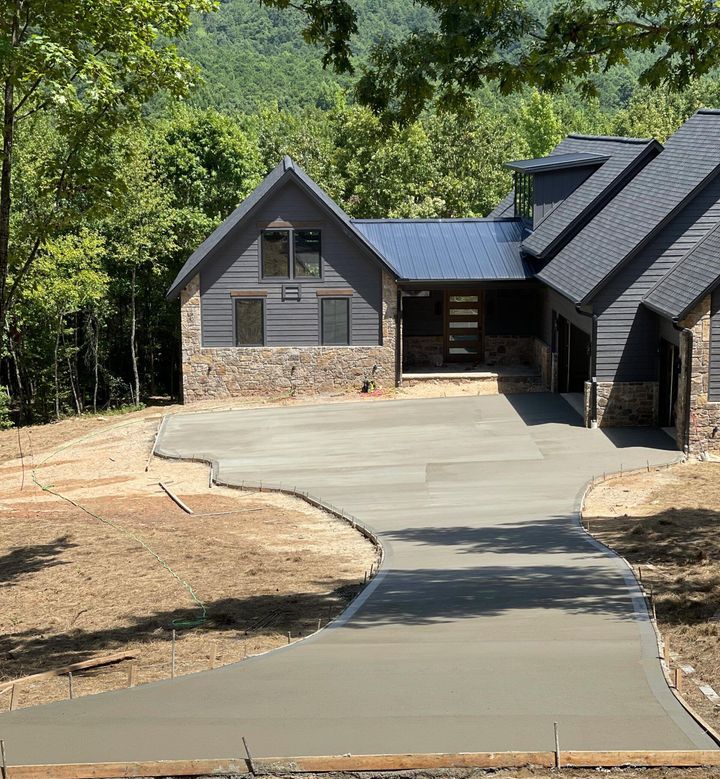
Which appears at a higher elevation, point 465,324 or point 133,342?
point 465,324

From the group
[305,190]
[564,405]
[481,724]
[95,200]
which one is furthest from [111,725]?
[305,190]

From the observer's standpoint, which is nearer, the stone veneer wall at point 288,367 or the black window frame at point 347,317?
the black window frame at point 347,317

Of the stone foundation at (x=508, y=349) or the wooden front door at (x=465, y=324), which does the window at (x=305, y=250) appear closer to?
the wooden front door at (x=465, y=324)

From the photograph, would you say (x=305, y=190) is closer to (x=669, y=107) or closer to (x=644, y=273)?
(x=644, y=273)

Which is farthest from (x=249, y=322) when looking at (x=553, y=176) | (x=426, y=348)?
(x=553, y=176)

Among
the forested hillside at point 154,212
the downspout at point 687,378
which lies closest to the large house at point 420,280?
the downspout at point 687,378

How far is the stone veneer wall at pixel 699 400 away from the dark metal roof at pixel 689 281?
541mm

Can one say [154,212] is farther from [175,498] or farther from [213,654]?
[213,654]

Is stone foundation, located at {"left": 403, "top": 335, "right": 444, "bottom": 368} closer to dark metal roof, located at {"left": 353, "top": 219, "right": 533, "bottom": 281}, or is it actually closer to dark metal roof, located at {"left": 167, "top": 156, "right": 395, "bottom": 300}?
dark metal roof, located at {"left": 353, "top": 219, "right": 533, "bottom": 281}

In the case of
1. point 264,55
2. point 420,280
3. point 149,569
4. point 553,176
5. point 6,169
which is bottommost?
point 149,569

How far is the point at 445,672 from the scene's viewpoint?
9008 millimetres

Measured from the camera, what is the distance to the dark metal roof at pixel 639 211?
26719mm

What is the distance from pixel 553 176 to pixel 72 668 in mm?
25922

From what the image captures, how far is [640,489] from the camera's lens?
22.1 m
